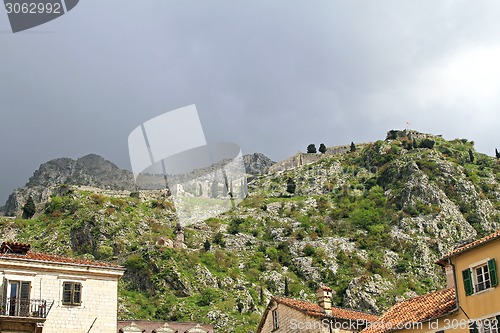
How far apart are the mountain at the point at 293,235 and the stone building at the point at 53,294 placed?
57.6 metres

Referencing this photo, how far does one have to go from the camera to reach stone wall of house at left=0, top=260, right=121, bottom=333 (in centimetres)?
3650

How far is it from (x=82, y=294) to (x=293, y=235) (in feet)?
352

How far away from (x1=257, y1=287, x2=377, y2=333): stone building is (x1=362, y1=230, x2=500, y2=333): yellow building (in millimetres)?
5668

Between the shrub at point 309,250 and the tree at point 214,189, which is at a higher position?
the tree at point 214,189

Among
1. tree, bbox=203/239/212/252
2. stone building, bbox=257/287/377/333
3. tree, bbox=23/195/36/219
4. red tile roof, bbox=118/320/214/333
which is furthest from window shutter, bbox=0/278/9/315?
tree, bbox=23/195/36/219

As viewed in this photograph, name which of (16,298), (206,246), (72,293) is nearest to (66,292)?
(72,293)

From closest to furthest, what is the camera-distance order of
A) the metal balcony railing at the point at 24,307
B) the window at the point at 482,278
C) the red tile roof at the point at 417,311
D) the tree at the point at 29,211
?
1. the window at the point at 482,278
2. the red tile roof at the point at 417,311
3. the metal balcony railing at the point at 24,307
4. the tree at the point at 29,211

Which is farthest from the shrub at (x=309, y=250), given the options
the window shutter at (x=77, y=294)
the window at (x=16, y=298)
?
the window at (x=16, y=298)

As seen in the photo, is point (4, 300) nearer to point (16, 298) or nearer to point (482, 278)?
point (16, 298)

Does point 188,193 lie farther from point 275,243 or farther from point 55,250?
point 55,250

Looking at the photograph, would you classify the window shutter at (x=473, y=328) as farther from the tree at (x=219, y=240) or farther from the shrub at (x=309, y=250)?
the tree at (x=219, y=240)

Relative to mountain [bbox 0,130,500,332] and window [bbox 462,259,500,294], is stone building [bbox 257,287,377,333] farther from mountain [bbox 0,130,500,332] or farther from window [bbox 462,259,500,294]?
mountain [bbox 0,130,500,332]

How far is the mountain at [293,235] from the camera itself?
360ft

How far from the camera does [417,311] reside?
119 feet
